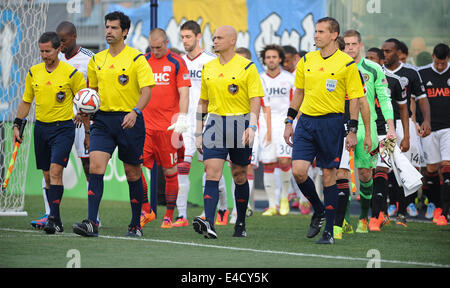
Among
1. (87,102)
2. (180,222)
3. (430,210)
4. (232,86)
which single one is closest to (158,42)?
(232,86)

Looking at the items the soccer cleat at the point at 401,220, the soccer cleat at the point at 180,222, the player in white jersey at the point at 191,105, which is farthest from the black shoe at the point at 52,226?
the soccer cleat at the point at 401,220

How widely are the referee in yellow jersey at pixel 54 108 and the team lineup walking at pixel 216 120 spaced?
0.01m

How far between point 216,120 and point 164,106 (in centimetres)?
162

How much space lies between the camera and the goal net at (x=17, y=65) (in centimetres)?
1255

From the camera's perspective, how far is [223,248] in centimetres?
816

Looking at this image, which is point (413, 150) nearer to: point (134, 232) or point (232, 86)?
point (232, 86)

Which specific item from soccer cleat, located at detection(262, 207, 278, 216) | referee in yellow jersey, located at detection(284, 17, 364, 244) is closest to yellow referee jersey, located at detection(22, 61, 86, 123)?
referee in yellow jersey, located at detection(284, 17, 364, 244)

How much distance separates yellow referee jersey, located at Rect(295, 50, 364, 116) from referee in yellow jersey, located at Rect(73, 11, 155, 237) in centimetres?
165

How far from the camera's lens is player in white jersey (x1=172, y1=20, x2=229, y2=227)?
36.5 ft

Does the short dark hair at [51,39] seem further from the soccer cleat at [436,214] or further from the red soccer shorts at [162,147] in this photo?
the soccer cleat at [436,214]

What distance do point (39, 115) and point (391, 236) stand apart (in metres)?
4.21

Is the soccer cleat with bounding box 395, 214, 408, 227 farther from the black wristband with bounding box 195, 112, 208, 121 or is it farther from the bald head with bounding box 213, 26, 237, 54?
the bald head with bounding box 213, 26, 237, 54
